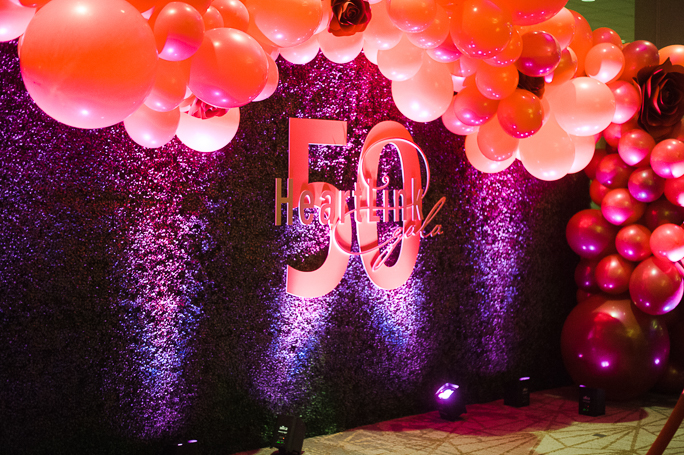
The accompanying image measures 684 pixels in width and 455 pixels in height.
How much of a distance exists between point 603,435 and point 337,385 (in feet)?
5.48

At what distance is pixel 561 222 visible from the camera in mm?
4648

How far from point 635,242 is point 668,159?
57cm

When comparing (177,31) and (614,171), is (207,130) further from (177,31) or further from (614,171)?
(614,171)

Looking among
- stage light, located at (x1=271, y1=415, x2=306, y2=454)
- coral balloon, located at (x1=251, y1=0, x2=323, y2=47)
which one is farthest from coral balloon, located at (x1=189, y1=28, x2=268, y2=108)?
stage light, located at (x1=271, y1=415, x2=306, y2=454)

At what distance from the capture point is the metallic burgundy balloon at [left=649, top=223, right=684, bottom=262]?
11.1 ft

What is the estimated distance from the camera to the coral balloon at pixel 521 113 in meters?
2.32

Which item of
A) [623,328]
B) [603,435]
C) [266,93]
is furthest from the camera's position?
[623,328]

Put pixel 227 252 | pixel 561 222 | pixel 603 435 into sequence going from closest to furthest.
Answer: pixel 227 252
pixel 603 435
pixel 561 222

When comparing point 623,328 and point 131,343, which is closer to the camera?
point 131,343

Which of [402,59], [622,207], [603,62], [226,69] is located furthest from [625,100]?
[226,69]

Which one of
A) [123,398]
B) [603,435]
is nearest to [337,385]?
[123,398]

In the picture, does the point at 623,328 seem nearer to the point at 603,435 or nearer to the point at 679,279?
the point at 679,279

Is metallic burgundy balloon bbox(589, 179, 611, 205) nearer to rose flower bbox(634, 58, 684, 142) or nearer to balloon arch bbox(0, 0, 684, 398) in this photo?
balloon arch bbox(0, 0, 684, 398)

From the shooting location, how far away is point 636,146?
3566 millimetres
